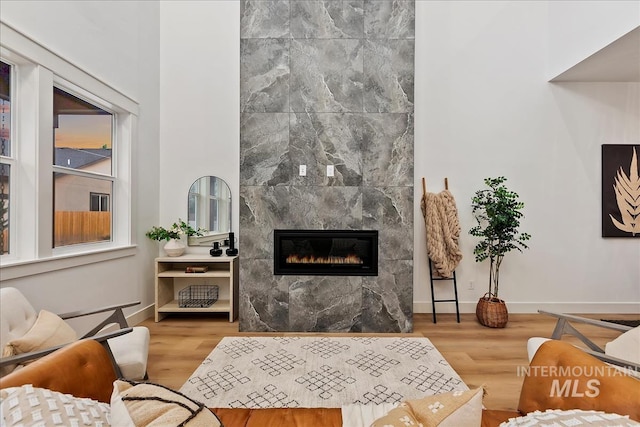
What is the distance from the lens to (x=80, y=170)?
3.02 metres

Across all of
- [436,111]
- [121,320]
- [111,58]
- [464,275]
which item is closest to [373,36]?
[436,111]

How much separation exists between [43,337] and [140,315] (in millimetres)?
1909

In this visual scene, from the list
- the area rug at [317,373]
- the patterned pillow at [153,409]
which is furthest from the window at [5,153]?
the patterned pillow at [153,409]

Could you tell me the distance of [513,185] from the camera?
4.01 metres

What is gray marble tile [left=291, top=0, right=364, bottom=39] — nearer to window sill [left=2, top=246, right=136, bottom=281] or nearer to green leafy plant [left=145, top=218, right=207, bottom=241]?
green leafy plant [left=145, top=218, right=207, bottom=241]

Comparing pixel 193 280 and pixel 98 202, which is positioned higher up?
pixel 98 202

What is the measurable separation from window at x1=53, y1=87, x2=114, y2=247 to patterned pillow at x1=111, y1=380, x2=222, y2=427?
2.37m

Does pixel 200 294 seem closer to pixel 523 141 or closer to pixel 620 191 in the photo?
pixel 523 141

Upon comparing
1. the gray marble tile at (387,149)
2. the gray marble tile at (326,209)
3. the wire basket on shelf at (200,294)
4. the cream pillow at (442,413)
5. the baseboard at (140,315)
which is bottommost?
the baseboard at (140,315)

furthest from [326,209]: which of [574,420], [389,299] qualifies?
[574,420]

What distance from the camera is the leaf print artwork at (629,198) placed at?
155 inches

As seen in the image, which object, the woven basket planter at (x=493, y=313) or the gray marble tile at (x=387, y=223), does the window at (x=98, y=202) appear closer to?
the gray marble tile at (x=387, y=223)

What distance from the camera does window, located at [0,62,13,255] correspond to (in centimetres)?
233

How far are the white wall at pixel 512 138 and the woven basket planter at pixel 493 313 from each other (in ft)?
1.19
